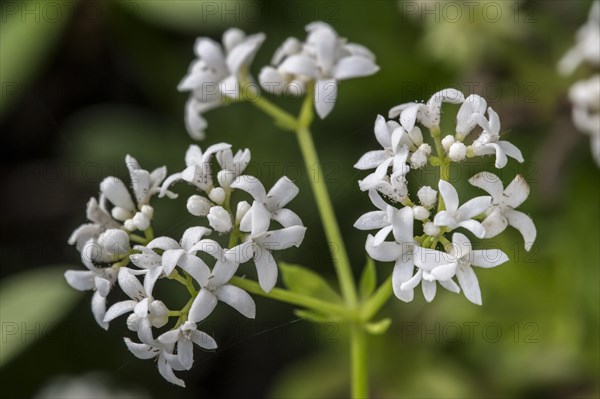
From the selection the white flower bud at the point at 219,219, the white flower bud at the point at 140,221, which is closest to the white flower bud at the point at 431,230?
the white flower bud at the point at 219,219

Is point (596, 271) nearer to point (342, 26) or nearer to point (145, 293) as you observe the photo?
point (342, 26)

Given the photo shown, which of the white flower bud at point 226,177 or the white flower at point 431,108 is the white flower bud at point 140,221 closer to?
the white flower bud at point 226,177

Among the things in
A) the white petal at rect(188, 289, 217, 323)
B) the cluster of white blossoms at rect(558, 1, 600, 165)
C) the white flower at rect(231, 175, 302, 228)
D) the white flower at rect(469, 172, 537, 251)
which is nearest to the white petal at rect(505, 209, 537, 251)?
the white flower at rect(469, 172, 537, 251)

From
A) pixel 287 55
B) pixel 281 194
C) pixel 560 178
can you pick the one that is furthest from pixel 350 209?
pixel 281 194

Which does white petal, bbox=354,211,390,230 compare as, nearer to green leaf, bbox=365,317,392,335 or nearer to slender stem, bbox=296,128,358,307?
green leaf, bbox=365,317,392,335

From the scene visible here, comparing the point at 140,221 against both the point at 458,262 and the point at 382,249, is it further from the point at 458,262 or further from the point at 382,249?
the point at 458,262

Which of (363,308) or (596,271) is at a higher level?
(596,271)
